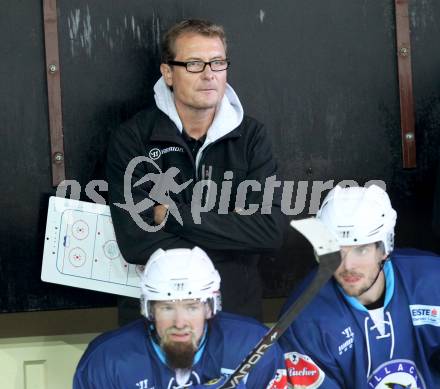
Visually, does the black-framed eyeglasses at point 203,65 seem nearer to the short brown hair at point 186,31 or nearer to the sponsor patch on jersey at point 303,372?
the short brown hair at point 186,31

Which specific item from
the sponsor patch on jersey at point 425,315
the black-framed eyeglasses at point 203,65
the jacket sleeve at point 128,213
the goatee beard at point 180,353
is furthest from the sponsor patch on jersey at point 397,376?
the black-framed eyeglasses at point 203,65

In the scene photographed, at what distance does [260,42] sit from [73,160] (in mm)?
761

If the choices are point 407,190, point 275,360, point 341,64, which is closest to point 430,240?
point 407,190

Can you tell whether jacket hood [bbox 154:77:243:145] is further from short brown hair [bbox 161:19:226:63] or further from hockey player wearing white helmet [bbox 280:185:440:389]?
hockey player wearing white helmet [bbox 280:185:440:389]

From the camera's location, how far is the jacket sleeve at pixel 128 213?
3307 mm

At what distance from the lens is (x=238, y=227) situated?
3.29 metres

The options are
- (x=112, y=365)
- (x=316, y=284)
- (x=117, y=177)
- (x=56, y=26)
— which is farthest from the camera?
(x=56, y=26)

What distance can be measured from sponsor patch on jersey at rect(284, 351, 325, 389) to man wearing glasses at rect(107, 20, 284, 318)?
35 cm

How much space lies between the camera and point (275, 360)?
3090mm

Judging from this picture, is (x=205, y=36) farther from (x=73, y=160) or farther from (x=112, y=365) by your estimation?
(x=112, y=365)

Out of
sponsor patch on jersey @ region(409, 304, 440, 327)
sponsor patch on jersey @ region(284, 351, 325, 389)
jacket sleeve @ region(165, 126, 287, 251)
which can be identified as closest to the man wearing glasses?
jacket sleeve @ region(165, 126, 287, 251)

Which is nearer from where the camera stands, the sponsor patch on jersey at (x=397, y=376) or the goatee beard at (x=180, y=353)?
the goatee beard at (x=180, y=353)

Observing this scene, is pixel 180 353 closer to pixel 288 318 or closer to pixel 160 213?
pixel 288 318

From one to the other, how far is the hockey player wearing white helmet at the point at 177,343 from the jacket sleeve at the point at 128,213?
20 centimetres
